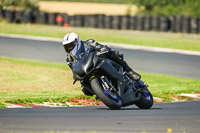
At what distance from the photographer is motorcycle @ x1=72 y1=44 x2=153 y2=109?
8.11 m

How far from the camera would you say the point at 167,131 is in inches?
263

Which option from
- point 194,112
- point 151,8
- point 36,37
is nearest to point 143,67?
point 194,112

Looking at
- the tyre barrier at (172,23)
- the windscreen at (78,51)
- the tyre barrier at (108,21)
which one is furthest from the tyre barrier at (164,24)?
the windscreen at (78,51)

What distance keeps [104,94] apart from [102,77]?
1.07 feet

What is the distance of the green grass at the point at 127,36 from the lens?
25.4 metres

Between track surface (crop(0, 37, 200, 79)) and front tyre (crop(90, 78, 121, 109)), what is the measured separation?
25.7 feet

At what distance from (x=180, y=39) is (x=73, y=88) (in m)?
16.0

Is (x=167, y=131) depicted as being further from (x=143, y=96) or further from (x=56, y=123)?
(x=143, y=96)

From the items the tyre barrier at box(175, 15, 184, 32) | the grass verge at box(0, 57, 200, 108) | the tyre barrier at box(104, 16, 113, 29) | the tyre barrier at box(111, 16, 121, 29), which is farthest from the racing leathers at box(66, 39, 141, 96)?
the tyre barrier at box(104, 16, 113, 29)

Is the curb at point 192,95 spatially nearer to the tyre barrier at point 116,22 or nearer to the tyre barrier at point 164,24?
the tyre barrier at point 164,24

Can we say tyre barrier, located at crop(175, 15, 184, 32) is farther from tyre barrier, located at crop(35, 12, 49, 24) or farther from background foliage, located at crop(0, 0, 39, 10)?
background foliage, located at crop(0, 0, 39, 10)

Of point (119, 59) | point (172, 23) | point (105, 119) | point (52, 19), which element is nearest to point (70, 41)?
point (119, 59)

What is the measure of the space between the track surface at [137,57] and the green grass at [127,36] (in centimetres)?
334

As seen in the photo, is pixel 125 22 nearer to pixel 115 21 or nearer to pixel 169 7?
pixel 115 21
